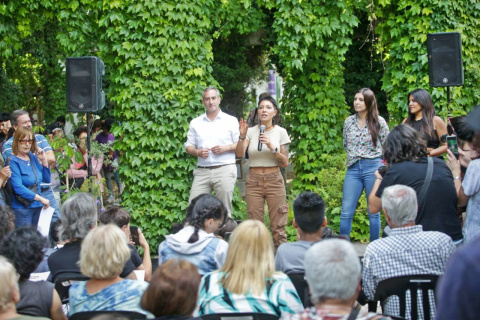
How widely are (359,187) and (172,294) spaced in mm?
3932

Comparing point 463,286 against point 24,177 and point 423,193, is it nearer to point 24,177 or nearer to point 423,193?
point 423,193

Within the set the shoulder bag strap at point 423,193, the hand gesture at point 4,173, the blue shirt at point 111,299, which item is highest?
the hand gesture at point 4,173

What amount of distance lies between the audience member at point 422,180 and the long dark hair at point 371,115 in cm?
182

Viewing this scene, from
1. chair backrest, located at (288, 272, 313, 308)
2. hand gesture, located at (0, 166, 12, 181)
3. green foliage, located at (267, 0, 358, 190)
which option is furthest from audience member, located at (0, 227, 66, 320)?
green foliage, located at (267, 0, 358, 190)

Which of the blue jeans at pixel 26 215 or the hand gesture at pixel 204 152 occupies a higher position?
the hand gesture at pixel 204 152

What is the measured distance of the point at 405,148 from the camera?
14.0ft

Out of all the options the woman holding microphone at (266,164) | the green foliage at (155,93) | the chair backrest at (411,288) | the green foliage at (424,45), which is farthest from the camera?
the green foliage at (424,45)

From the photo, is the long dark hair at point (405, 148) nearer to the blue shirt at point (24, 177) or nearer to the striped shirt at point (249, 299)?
the striped shirt at point (249, 299)

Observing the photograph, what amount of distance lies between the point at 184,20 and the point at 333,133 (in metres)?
2.54

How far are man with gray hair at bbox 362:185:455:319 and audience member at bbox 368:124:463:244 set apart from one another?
618 mm

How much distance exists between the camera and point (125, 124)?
307 inches

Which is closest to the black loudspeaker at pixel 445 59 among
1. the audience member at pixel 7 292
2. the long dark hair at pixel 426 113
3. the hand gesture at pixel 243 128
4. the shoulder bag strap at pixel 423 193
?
the long dark hair at pixel 426 113

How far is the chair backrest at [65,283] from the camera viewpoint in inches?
136

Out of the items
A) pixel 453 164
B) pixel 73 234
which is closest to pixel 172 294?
pixel 73 234
